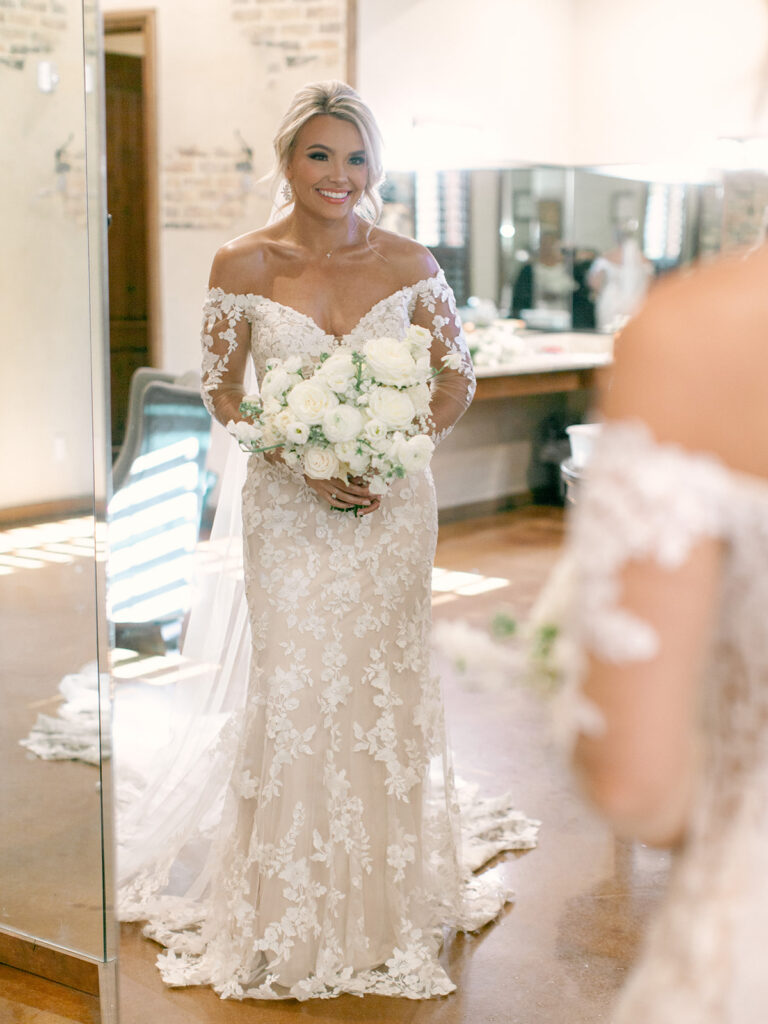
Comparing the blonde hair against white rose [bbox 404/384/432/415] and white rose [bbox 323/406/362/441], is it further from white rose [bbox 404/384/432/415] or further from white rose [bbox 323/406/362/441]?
white rose [bbox 323/406/362/441]

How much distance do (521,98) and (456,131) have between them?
0.98 meters

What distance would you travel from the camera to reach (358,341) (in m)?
3.21

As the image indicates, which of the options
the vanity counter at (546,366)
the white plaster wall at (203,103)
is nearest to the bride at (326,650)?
the vanity counter at (546,366)

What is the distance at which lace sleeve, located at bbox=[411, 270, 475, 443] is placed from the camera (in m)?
3.32

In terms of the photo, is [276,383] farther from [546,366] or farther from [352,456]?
[546,366]

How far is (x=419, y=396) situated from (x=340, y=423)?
0.25m

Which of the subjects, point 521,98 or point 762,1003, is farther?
point 521,98

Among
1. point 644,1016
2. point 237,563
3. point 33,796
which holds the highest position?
point 644,1016

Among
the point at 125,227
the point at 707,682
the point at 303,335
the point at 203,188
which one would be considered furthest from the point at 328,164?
the point at 125,227

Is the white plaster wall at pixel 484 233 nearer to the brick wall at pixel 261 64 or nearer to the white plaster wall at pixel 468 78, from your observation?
the white plaster wall at pixel 468 78

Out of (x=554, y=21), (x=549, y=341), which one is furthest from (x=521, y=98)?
(x=549, y=341)

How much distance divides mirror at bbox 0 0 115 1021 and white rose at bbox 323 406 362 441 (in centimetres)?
51

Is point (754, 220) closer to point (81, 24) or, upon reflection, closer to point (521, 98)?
point (521, 98)

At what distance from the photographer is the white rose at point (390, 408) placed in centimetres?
290
